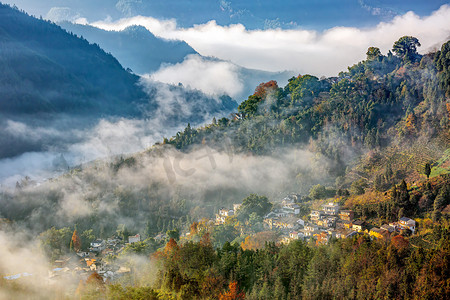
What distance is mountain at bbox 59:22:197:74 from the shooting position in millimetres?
133625

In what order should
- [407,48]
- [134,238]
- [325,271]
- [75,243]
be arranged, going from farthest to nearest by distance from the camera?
[407,48], [134,238], [75,243], [325,271]

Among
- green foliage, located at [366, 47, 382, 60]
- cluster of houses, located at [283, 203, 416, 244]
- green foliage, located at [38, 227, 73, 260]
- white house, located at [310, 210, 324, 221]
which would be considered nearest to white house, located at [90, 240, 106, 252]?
green foliage, located at [38, 227, 73, 260]

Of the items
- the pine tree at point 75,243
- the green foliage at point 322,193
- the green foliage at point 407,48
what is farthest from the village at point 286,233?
the green foliage at point 407,48

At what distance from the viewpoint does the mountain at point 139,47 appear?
5261 inches

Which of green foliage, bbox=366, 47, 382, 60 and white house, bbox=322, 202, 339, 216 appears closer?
white house, bbox=322, 202, 339, 216

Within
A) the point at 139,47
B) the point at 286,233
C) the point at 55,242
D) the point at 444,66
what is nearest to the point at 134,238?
the point at 55,242

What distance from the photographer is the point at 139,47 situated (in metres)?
139

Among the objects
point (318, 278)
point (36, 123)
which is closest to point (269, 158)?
point (318, 278)

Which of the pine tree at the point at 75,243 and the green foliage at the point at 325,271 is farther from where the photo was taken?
the pine tree at the point at 75,243

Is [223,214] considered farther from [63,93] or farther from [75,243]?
[63,93]

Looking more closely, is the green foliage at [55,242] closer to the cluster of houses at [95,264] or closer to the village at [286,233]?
the village at [286,233]

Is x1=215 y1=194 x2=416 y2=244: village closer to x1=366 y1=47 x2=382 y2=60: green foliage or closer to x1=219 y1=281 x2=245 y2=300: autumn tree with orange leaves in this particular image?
x1=219 y1=281 x2=245 y2=300: autumn tree with orange leaves

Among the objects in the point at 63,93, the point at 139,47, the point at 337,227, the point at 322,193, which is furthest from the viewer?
the point at 139,47

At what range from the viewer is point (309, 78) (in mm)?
68688
